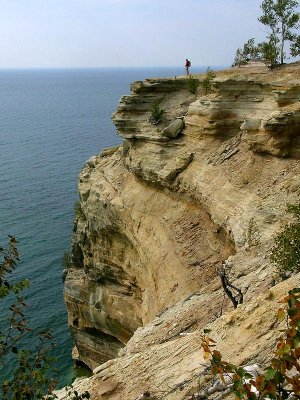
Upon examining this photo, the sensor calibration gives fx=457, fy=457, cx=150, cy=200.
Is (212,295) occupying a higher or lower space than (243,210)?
lower

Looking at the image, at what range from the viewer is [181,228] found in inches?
1251

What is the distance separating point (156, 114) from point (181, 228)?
1093cm

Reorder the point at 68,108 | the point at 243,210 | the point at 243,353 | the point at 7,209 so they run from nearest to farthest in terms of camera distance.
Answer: the point at 243,353
the point at 243,210
the point at 7,209
the point at 68,108

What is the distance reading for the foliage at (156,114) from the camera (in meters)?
37.6

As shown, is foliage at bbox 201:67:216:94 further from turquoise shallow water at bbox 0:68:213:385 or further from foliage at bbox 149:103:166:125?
turquoise shallow water at bbox 0:68:213:385

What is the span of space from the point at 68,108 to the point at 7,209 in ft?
355

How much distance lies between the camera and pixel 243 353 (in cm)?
1384

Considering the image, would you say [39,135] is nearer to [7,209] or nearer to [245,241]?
[7,209]

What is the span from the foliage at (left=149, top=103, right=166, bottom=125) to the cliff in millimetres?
444

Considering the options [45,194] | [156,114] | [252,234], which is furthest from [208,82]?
[45,194]

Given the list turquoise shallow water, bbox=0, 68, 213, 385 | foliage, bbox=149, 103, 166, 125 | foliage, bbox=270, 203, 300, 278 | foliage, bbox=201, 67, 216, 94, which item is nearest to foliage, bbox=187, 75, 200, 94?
foliage, bbox=201, 67, 216, 94

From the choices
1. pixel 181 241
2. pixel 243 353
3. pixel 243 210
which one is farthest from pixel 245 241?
pixel 243 353

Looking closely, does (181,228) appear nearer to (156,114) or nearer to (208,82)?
(156,114)

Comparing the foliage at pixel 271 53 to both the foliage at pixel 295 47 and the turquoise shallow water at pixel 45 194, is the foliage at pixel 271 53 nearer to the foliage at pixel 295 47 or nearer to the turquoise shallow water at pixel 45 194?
the foliage at pixel 295 47
